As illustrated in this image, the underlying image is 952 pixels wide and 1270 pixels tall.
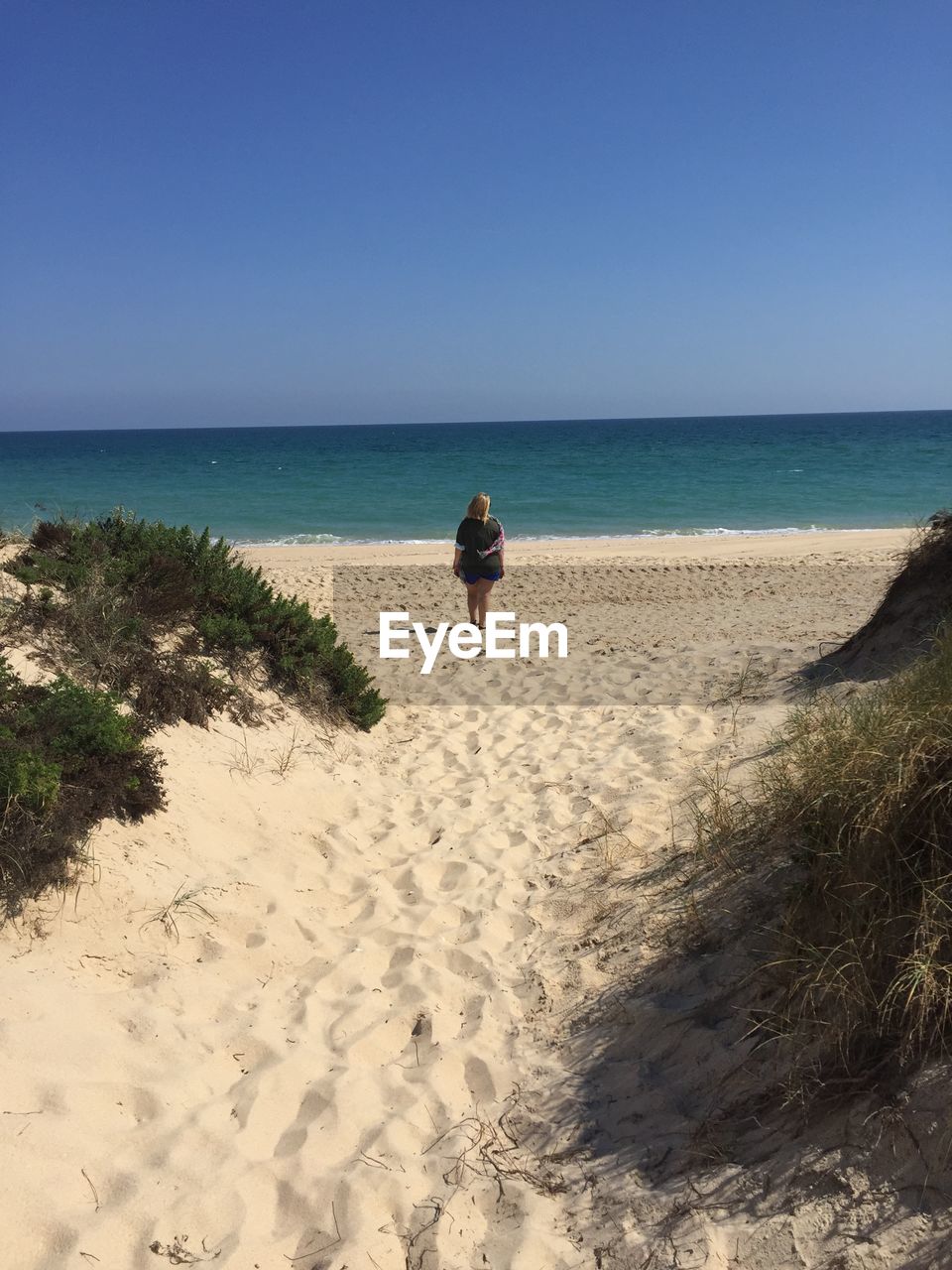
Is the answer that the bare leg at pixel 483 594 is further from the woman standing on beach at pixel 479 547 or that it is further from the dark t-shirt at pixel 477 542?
the dark t-shirt at pixel 477 542

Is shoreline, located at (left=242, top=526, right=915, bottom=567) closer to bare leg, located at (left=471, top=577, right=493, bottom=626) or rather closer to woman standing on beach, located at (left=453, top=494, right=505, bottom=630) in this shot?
bare leg, located at (left=471, top=577, right=493, bottom=626)

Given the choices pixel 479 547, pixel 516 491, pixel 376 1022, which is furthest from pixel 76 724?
pixel 516 491

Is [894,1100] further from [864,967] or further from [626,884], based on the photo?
[626,884]

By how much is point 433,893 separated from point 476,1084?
1.60m

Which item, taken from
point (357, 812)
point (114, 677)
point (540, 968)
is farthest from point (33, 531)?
point (540, 968)

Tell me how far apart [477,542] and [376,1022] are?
292 inches

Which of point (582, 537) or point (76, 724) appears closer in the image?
point (76, 724)

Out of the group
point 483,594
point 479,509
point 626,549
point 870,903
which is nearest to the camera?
point 870,903

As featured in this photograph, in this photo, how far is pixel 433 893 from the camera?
489 centimetres

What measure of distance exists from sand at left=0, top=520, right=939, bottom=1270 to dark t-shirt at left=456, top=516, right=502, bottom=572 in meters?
3.59

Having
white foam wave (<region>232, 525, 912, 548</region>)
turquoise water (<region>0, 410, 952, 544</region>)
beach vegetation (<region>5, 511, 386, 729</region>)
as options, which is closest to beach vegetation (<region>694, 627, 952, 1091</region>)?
beach vegetation (<region>5, 511, 386, 729</region>)

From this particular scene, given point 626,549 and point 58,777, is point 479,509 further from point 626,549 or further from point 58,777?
point 626,549

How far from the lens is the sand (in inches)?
102

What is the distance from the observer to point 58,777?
4141 mm
